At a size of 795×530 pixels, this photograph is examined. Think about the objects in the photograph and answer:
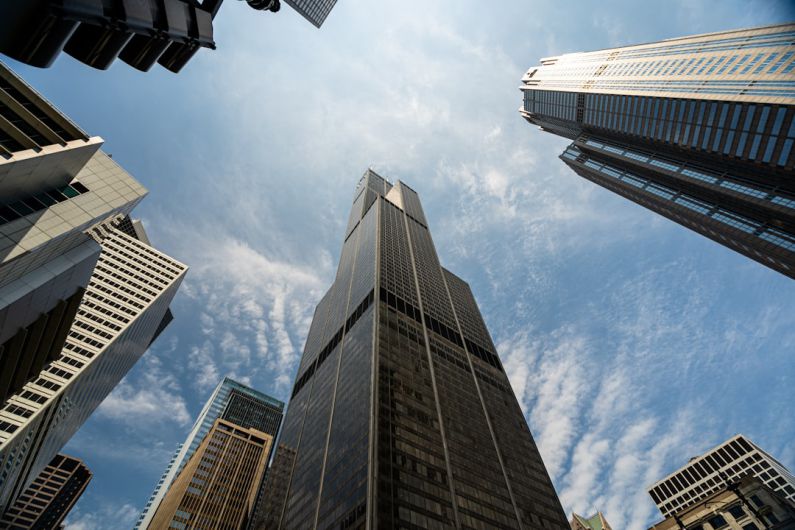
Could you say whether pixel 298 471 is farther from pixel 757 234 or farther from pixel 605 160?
pixel 605 160

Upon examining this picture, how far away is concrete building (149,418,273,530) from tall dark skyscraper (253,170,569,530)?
5418 centimetres

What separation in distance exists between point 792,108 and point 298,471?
386 ft

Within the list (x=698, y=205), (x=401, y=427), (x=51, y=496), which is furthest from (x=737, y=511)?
(x=51, y=496)

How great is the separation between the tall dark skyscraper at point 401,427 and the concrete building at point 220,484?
54184 millimetres

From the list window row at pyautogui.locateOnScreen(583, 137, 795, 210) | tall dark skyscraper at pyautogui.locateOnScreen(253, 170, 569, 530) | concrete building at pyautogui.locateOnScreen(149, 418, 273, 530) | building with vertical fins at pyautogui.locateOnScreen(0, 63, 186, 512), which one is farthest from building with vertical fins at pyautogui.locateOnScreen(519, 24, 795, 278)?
concrete building at pyautogui.locateOnScreen(149, 418, 273, 530)

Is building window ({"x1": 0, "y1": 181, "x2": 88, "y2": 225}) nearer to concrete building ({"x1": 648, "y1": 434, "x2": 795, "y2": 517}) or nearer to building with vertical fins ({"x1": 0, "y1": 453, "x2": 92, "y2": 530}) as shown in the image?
concrete building ({"x1": 648, "y1": 434, "x2": 795, "y2": 517})

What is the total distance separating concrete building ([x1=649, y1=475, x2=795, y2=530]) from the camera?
46188mm

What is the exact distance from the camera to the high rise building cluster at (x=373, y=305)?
27.0 metres

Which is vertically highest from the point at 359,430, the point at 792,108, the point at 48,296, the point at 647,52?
the point at 647,52

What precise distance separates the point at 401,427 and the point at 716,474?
404 feet

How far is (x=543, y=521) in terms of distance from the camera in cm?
6781

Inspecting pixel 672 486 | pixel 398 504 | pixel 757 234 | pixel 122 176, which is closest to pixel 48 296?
pixel 122 176

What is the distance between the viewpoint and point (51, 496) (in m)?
166

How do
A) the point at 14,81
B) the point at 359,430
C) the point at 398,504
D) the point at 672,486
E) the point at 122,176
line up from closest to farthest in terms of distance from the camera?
the point at 14,81
the point at 122,176
the point at 398,504
the point at 359,430
the point at 672,486
